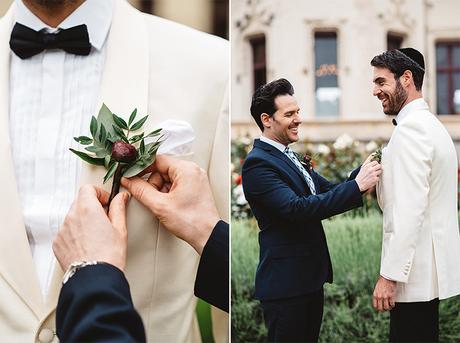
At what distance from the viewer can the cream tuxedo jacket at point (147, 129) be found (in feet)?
4.57

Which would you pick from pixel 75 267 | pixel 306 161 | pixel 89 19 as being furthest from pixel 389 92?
pixel 75 267

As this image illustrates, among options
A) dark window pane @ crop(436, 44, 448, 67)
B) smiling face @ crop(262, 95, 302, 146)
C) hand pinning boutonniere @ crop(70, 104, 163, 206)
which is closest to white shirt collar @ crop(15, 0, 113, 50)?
hand pinning boutonniere @ crop(70, 104, 163, 206)

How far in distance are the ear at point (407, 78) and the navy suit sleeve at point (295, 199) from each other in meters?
0.28

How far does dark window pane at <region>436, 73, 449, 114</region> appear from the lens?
169 cm

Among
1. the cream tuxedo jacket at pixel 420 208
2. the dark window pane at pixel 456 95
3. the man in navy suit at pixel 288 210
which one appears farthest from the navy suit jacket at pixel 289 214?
the dark window pane at pixel 456 95

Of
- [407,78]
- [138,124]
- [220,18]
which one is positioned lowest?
[138,124]

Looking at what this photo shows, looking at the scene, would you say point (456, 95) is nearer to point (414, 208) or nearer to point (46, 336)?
point (414, 208)

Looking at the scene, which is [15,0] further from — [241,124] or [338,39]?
[338,39]

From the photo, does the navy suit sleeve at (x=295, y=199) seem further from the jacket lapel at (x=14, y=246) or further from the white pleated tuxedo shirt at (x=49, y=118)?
the jacket lapel at (x=14, y=246)

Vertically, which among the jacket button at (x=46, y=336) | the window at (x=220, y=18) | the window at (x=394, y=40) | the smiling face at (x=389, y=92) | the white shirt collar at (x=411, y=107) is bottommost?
the jacket button at (x=46, y=336)

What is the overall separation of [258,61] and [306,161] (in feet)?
1.17

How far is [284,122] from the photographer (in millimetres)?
1677

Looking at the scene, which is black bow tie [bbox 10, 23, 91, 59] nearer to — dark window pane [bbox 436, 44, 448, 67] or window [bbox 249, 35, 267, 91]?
window [bbox 249, 35, 267, 91]

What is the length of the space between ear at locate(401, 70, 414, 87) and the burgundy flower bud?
2.24ft
